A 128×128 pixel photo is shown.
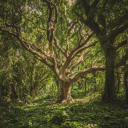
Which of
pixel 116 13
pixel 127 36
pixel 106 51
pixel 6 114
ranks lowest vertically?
pixel 6 114

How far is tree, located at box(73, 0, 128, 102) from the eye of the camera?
4082 mm

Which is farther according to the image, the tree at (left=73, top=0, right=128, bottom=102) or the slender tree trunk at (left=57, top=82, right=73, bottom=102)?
the slender tree trunk at (left=57, top=82, right=73, bottom=102)

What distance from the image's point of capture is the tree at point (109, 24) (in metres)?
4.08

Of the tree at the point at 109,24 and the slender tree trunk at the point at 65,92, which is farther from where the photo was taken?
the slender tree trunk at the point at 65,92

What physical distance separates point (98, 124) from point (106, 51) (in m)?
3.88

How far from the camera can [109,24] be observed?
14.5ft

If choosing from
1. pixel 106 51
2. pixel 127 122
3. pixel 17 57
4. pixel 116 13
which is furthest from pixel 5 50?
pixel 127 122

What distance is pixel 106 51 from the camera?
577 cm

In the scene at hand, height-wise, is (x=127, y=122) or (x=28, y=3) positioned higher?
(x=28, y=3)

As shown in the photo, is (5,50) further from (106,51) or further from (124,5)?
(124,5)

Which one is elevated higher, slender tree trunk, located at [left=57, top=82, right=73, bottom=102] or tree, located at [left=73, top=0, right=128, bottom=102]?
tree, located at [left=73, top=0, right=128, bottom=102]

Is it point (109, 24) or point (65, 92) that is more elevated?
point (109, 24)

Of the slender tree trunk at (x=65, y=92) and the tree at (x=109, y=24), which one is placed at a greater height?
the tree at (x=109, y=24)

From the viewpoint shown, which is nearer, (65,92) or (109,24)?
(109,24)
